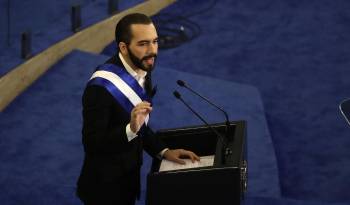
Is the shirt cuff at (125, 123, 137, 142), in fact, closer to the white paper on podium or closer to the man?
the man

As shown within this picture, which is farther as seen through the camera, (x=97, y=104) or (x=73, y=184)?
(x=73, y=184)

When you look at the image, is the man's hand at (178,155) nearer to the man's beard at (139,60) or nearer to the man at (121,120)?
the man at (121,120)

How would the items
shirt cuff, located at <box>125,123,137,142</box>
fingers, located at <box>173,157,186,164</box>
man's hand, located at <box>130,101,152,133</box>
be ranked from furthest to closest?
fingers, located at <box>173,157,186,164</box> → shirt cuff, located at <box>125,123,137,142</box> → man's hand, located at <box>130,101,152,133</box>

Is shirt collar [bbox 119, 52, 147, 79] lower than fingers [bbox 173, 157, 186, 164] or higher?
higher

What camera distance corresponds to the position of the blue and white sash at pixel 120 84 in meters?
1.80

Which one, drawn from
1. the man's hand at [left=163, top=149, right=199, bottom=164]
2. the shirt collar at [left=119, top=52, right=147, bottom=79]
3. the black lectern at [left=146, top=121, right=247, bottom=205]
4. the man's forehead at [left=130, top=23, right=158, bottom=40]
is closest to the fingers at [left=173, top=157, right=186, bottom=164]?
the man's hand at [left=163, top=149, right=199, bottom=164]

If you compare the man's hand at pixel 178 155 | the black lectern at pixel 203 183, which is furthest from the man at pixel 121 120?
the black lectern at pixel 203 183

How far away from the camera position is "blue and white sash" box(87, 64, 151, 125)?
180 cm

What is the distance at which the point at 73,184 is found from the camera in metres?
2.97

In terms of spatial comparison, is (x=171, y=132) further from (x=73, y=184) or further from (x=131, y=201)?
(x=73, y=184)

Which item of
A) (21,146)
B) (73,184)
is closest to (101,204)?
(73,184)

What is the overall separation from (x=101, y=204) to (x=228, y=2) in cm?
327

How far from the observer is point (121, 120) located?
1.83 m

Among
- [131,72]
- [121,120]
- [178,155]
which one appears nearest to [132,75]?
[131,72]
